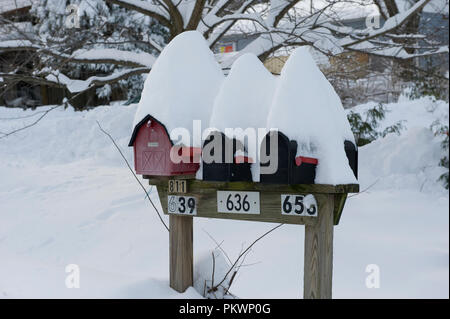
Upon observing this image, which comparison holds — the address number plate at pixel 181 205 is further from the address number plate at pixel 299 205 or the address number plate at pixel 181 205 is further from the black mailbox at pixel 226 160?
the address number plate at pixel 299 205

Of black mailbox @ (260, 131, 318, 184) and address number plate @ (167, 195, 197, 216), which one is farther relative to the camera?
address number plate @ (167, 195, 197, 216)

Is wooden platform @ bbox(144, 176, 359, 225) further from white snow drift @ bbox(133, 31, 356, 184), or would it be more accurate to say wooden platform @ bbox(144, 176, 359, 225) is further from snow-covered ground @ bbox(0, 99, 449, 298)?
snow-covered ground @ bbox(0, 99, 449, 298)

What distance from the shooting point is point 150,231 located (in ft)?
13.9

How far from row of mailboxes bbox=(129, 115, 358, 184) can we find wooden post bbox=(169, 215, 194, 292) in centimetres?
38

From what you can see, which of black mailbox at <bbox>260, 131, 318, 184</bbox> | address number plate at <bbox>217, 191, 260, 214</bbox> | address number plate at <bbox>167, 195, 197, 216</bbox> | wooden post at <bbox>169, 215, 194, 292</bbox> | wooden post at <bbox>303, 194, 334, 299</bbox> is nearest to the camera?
black mailbox at <bbox>260, 131, 318, 184</bbox>

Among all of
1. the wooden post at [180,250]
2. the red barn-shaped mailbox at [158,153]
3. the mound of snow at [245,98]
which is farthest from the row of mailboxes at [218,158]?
the wooden post at [180,250]

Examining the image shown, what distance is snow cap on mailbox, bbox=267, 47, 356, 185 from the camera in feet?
5.78

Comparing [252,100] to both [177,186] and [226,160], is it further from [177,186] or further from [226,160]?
[177,186]

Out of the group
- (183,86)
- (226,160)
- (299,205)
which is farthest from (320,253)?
(183,86)

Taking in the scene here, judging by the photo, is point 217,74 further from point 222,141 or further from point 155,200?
point 155,200

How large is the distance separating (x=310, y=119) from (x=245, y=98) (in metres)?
0.36

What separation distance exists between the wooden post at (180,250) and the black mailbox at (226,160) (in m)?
0.53

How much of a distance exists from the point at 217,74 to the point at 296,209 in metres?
0.89

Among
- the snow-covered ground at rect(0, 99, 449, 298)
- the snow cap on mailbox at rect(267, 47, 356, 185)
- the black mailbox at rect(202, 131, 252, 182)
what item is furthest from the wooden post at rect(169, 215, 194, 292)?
the snow cap on mailbox at rect(267, 47, 356, 185)
